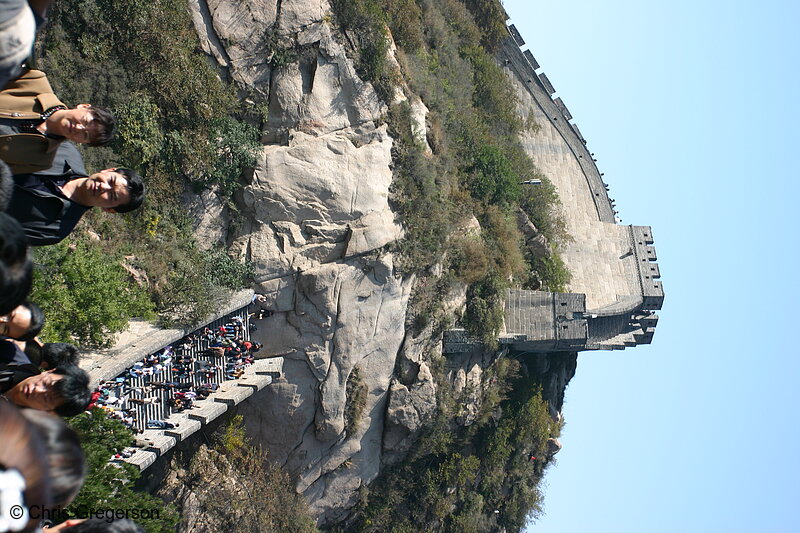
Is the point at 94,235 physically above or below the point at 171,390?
above

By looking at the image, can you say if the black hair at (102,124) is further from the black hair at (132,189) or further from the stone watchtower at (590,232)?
the stone watchtower at (590,232)

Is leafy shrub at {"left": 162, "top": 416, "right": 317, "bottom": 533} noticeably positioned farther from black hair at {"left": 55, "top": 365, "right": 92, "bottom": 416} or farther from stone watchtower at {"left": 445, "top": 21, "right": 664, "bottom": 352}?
black hair at {"left": 55, "top": 365, "right": 92, "bottom": 416}

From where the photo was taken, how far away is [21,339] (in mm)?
6766

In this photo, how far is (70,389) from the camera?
19.3 ft

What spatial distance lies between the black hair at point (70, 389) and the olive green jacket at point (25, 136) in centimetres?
193

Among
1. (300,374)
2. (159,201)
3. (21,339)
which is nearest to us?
(21,339)

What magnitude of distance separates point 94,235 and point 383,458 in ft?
38.8

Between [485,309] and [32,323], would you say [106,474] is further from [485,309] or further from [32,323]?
[485,309]

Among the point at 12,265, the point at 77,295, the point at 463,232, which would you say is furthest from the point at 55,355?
the point at 463,232

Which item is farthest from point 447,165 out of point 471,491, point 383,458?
point 471,491

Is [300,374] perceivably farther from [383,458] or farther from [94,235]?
[94,235]

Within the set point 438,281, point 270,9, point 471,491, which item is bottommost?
point 471,491

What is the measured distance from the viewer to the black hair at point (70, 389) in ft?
19.3

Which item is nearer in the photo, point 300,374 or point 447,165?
point 300,374
